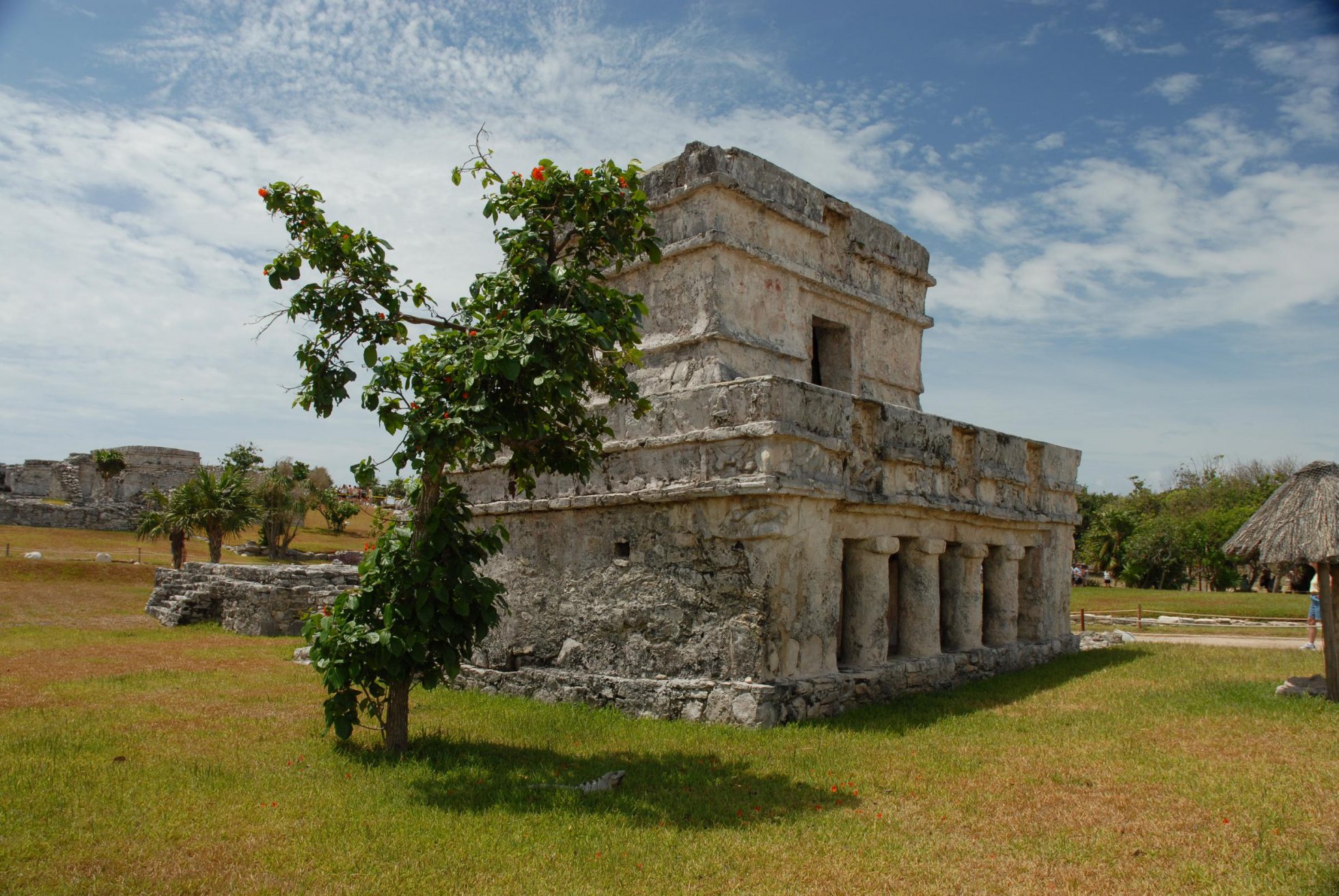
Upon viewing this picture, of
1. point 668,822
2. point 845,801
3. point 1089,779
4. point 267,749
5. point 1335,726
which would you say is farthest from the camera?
point 1335,726

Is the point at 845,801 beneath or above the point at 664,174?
beneath

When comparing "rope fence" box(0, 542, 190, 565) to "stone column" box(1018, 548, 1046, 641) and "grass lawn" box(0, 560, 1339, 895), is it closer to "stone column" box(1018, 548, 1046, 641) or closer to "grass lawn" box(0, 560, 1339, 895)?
"grass lawn" box(0, 560, 1339, 895)

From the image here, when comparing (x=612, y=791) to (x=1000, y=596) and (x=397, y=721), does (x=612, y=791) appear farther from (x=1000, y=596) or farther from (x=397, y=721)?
(x=1000, y=596)

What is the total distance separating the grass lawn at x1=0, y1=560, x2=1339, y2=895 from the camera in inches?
180

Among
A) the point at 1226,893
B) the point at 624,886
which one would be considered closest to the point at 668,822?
the point at 624,886

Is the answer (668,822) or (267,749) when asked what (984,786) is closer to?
(668,822)

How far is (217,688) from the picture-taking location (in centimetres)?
959

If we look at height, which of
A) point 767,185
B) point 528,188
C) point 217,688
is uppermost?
point 767,185

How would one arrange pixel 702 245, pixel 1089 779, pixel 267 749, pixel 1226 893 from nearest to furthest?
pixel 1226 893 < pixel 1089 779 < pixel 267 749 < pixel 702 245

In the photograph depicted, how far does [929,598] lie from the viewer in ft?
32.6

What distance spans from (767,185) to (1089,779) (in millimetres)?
6420

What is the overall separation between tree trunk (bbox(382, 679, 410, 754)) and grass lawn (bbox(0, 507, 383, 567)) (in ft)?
57.6

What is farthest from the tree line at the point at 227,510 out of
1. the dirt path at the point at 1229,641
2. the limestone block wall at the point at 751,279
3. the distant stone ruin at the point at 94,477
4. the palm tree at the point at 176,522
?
the dirt path at the point at 1229,641

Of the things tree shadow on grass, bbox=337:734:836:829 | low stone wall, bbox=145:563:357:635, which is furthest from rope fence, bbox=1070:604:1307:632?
tree shadow on grass, bbox=337:734:836:829
